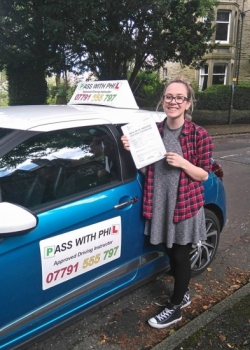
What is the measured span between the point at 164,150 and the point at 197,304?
150 cm

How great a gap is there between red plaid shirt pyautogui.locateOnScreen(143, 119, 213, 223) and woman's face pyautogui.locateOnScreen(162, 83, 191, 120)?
10cm

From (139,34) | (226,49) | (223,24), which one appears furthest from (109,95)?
(223,24)

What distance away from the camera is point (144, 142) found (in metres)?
2.39

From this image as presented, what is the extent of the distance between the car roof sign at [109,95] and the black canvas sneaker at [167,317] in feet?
5.59

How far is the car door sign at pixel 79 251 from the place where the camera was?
2051 millimetres

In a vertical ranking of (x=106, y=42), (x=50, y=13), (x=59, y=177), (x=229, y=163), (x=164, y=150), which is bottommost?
(x=229, y=163)

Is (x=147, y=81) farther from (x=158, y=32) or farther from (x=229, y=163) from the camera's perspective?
(x=229, y=163)

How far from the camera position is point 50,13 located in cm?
1052

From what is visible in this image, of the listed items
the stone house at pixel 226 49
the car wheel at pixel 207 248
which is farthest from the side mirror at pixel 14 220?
the stone house at pixel 226 49

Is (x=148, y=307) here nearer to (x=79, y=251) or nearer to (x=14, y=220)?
(x=79, y=251)

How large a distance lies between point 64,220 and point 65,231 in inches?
2.6

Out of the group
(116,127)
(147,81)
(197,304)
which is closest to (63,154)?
(116,127)

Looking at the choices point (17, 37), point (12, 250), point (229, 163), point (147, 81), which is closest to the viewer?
point (12, 250)

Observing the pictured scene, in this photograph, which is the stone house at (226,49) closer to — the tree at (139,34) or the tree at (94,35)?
the tree at (139,34)
